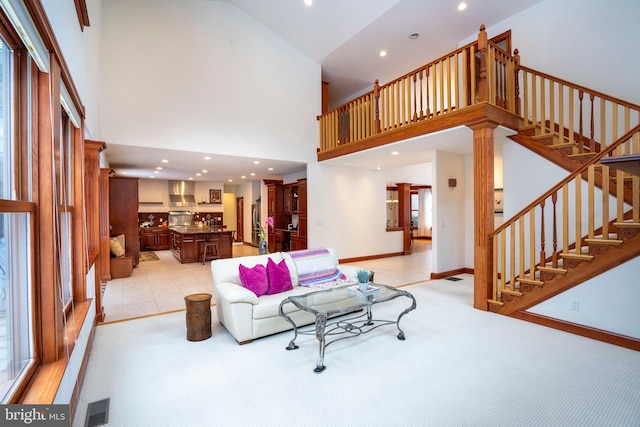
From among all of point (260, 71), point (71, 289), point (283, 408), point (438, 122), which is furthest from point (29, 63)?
point (260, 71)

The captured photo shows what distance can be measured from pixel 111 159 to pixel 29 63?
6145mm

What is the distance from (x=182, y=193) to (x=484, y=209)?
10.7 meters

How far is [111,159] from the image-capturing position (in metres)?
6.95

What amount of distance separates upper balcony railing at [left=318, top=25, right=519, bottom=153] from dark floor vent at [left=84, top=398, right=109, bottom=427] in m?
4.97

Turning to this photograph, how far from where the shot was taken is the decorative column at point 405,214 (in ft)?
31.0

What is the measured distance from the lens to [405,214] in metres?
9.58

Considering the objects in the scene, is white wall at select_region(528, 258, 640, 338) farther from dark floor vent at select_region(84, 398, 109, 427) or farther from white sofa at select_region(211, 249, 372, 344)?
dark floor vent at select_region(84, 398, 109, 427)

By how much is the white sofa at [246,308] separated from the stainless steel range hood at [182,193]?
29.6 ft

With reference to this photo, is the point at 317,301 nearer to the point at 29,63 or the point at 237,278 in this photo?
the point at 237,278

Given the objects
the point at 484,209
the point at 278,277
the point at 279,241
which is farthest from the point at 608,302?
the point at 279,241

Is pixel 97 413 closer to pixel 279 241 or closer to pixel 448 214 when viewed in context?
pixel 448 214

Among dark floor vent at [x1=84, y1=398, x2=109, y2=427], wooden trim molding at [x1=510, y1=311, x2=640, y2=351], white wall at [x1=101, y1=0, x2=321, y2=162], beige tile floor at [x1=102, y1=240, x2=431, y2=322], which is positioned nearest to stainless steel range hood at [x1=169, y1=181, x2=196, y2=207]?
beige tile floor at [x1=102, y1=240, x2=431, y2=322]

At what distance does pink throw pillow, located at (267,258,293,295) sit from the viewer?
366 cm

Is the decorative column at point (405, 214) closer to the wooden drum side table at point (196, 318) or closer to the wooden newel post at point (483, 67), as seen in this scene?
the wooden newel post at point (483, 67)
